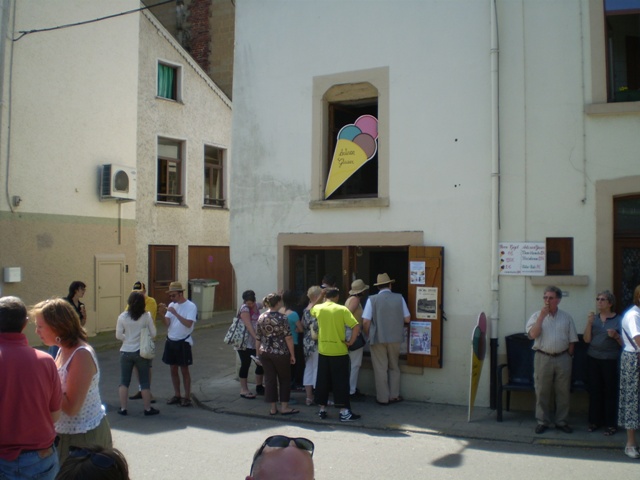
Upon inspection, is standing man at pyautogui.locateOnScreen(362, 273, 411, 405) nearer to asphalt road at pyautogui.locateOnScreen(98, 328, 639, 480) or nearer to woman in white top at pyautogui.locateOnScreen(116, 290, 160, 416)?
asphalt road at pyautogui.locateOnScreen(98, 328, 639, 480)

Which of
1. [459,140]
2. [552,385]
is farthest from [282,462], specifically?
[459,140]

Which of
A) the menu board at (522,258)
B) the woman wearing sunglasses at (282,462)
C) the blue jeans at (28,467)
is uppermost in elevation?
the menu board at (522,258)

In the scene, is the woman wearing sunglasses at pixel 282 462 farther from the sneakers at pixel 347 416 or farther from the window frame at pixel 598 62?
the window frame at pixel 598 62

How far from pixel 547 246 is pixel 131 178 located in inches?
447

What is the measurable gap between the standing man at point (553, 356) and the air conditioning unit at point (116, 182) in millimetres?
11474

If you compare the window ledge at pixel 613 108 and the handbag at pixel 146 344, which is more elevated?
the window ledge at pixel 613 108

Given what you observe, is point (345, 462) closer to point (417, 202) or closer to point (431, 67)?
point (417, 202)

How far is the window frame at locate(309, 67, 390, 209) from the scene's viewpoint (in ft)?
31.6

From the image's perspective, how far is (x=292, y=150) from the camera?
1045 centimetres

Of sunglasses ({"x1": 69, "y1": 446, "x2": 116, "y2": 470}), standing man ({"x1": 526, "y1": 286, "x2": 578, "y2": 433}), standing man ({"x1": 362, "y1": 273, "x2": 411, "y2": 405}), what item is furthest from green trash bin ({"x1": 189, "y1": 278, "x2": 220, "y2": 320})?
sunglasses ({"x1": 69, "y1": 446, "x2": 116, "y2": 470})

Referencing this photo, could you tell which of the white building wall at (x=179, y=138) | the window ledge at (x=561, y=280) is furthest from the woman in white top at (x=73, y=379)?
the white building wall at (x=179, y=138)

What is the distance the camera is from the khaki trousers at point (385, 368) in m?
9.09

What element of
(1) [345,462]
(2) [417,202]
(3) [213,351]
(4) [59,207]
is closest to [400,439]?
(1) [345,462]

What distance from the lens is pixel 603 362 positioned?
7.53 metres
